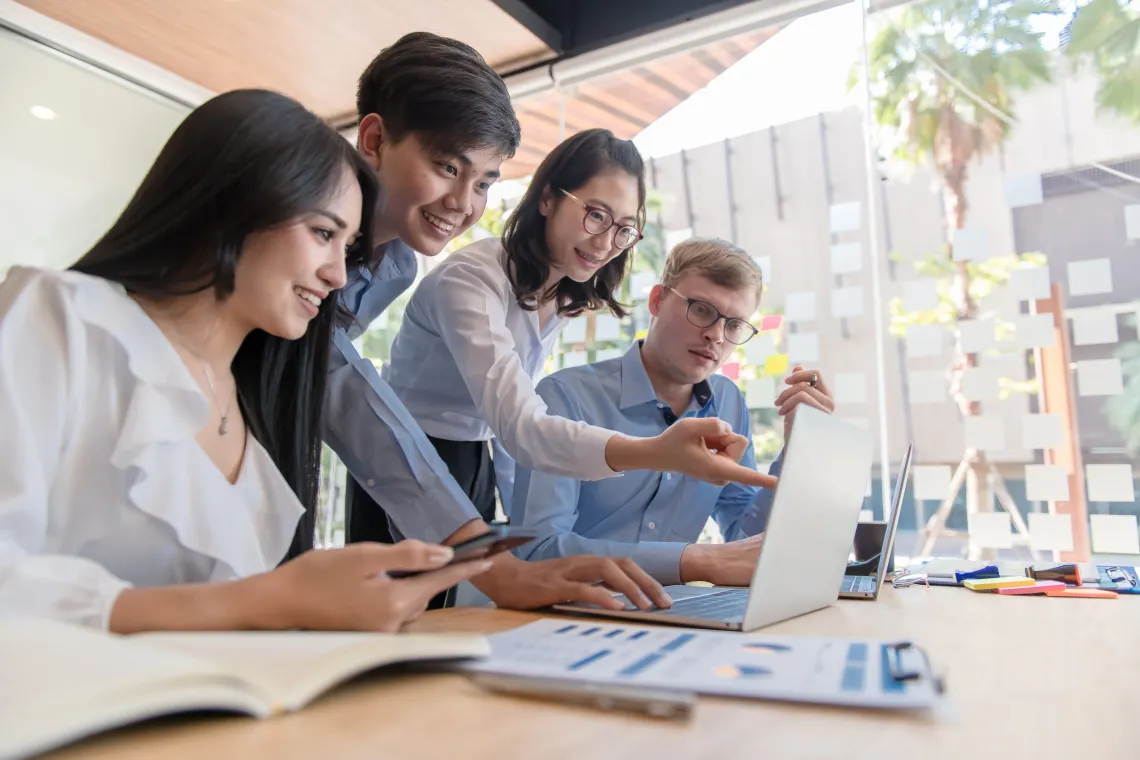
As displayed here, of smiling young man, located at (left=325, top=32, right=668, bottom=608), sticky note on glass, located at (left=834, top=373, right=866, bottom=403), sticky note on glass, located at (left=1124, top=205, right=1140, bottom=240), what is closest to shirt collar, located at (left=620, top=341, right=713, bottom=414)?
smiling young man, located at (left=325, top=32, right=668, bottom=608)

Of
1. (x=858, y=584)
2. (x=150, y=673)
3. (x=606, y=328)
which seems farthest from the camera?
(x=606, y=328)

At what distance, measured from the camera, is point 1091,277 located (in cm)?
241

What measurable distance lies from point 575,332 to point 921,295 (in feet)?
4.10

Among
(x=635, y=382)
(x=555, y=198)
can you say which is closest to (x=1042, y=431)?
(x=635, y=382)

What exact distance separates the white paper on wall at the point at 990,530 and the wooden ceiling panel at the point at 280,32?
2.21 metres

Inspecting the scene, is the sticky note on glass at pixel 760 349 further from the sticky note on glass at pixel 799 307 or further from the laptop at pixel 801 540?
the laptop at pixel 801 540

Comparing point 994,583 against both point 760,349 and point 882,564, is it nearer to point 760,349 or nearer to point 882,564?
point 882,564

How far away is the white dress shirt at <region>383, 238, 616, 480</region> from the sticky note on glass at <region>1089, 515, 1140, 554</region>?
1597mm

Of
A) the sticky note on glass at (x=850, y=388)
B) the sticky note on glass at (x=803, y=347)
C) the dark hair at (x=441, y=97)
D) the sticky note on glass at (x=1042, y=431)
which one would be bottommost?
the sticky note on glass at (x=1042, y=431)

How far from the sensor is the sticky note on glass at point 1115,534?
2326 millimetres

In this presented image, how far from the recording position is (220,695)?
19.5 inches

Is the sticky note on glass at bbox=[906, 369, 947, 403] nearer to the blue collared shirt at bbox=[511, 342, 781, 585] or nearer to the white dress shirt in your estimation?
the blue collared shirt at bbox=[511, 342, 781, 585]

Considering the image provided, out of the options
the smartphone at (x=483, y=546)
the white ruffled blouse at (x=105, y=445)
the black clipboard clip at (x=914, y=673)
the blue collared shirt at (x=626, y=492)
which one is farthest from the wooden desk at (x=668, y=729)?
the blue collared shirt at (x=626, y=492)

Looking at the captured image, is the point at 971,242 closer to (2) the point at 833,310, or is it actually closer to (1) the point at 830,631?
(2) the point at 833,310
